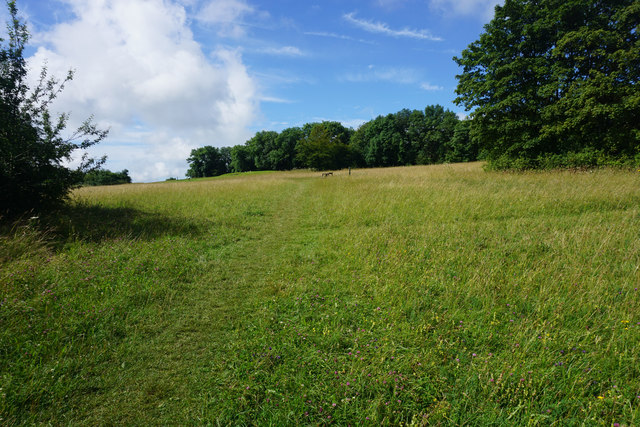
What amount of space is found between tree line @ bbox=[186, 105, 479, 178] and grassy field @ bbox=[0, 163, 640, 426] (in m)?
48.6

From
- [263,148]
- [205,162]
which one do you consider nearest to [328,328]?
[263,148]

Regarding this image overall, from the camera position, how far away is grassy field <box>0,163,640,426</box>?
2422 mm

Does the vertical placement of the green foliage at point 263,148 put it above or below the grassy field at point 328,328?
above

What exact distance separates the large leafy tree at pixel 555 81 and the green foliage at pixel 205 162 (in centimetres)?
8240

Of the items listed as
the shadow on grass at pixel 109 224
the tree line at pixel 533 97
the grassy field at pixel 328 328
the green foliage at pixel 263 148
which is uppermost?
the green foliage at pixel 263 148

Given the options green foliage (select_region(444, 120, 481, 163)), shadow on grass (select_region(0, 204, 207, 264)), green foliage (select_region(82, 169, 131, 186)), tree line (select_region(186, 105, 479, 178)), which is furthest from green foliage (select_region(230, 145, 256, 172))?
shadow on grass (select_region(0, 204, 207, 264))

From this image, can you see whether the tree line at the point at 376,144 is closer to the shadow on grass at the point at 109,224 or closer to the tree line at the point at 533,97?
the tree line at the point at 533,97

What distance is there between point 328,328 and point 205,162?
307 feet

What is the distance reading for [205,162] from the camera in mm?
86125

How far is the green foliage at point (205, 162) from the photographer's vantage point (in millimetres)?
85000

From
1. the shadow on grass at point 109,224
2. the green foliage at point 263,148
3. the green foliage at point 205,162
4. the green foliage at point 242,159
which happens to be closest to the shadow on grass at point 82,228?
the shadow on grass at point 109,224

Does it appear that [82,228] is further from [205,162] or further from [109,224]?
[205,162]

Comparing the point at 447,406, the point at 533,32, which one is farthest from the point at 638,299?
the point at 533,32

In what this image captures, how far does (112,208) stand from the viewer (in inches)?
423
